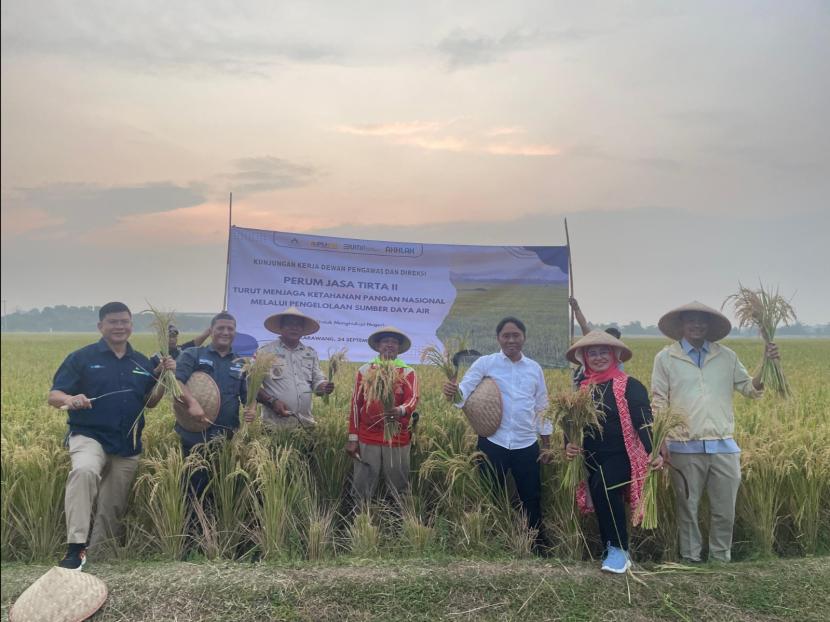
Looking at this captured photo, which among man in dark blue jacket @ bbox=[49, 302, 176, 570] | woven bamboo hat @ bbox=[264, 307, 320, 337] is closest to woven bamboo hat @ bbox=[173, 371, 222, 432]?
man in dark blue jacket @ bbox=[49, 302, 176, 570]

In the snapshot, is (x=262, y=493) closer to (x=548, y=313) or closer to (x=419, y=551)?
(x=419, y=551)

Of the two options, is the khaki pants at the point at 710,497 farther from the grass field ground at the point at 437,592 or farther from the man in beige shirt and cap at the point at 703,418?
the grass field ground at the point at 437,592

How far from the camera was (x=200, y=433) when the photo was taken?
5.08 metres

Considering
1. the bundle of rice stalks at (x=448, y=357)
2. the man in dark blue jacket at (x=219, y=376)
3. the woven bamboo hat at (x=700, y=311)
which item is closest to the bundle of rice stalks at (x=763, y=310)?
the woven bamboo hat at (x=700, y=311)

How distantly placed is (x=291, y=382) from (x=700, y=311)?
3575 millimetres

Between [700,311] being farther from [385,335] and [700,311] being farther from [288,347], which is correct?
[288,347]

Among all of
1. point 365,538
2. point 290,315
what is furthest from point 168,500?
point 290,315

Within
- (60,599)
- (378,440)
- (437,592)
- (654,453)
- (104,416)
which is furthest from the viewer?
(378,440)

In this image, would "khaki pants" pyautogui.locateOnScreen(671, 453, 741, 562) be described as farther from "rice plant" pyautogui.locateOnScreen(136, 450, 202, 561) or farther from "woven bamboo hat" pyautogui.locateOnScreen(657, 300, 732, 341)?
"rice plant" pyautogui.locateOnScreen(136, 450, 202, 561)

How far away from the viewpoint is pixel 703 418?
4.65 m

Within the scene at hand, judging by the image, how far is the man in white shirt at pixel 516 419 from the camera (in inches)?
190

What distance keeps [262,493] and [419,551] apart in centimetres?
133

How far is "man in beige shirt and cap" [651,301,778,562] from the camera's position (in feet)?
15.3

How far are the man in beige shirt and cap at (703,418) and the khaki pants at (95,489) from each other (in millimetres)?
4295
